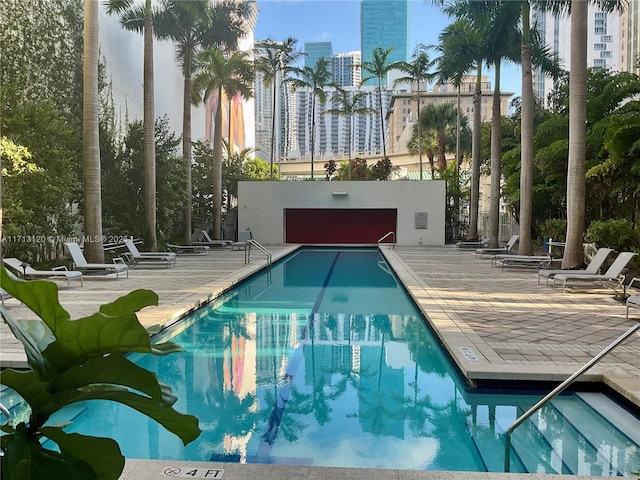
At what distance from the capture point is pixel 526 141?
1530 centimetres

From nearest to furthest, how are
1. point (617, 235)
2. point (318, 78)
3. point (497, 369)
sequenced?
1. point (497, 369)
2. point (617, 235)
3. point (318, 78)

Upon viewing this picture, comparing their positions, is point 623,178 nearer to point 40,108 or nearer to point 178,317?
point 178,317

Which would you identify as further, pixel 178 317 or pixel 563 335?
pixel 178 317

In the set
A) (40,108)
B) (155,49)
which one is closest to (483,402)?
(40,108)

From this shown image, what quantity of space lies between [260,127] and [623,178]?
2685 inches

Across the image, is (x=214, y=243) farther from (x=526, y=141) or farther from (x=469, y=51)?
(x=526, y=141)

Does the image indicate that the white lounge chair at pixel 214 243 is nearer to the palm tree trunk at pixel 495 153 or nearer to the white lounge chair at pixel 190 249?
the white lounge chair at pixel 190 249

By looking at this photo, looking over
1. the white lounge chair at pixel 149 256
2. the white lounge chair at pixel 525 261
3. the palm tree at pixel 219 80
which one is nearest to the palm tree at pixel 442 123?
the palm tree at pixel 219 80

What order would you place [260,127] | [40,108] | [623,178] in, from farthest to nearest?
[260,127] → [623,178] → [40,108]

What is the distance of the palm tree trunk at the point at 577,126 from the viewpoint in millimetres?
11680

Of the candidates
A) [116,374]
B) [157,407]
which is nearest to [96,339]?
[116,374]

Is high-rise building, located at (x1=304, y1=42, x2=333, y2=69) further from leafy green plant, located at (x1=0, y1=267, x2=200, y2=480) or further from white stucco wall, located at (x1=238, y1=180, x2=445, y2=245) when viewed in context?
leafy green plant, located at (x1=0, y1=267, x2=200, y2=480)

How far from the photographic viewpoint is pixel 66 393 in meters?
1.18

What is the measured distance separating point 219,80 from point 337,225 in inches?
359
